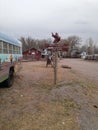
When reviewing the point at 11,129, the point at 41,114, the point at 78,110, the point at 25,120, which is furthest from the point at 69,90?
the point at 11,129

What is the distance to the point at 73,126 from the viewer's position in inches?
320

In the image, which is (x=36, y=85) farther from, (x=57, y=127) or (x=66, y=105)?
(x=57, y=127)

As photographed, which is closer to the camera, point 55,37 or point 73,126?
point 73,126

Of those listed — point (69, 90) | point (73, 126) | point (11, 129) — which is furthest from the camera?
point (69, 90)

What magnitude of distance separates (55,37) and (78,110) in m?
7.44

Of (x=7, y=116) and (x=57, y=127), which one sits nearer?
(x=57, y=127)

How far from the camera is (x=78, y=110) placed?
395 inches

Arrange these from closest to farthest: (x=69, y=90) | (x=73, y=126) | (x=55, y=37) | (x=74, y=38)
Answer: (x=73, y=126)
(x=69, y=90)
(x=55, y=37)
(x=74, y=38)

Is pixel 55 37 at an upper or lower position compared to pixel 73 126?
upper

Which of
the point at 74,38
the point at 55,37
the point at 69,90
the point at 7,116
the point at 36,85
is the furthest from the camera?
the point at 74,38

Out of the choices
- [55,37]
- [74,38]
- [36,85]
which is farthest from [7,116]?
[74,38]

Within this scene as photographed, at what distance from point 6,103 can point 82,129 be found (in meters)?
3.46

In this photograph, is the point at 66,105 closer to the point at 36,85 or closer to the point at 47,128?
the point at 47,128

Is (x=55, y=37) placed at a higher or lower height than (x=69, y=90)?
higher
